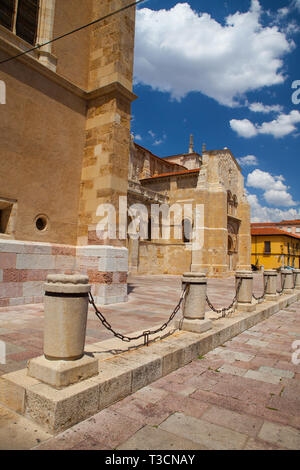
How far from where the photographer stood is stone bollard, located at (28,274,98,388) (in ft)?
9.08

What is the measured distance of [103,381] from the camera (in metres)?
2.85

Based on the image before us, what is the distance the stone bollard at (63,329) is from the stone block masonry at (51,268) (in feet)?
14.9

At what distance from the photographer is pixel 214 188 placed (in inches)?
1030

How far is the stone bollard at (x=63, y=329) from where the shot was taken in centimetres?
277

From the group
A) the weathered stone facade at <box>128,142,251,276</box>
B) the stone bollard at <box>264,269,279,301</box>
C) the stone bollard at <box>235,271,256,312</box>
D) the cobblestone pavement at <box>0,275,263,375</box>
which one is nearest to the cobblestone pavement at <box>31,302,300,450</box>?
the cobblestone pavement at <box>0,275,263,375</box>

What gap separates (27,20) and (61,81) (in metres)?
1.51

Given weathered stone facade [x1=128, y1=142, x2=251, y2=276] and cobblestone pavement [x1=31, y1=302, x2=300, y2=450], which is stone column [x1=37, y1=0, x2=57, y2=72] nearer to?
cobblestone pavement [x1=31, y1=302, x2=300, y2=450]

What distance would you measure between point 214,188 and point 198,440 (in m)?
24.9

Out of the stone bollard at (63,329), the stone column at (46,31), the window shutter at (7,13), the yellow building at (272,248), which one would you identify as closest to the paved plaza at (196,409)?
the stone bollard at (63,329)

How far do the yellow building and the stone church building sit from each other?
1582 inches

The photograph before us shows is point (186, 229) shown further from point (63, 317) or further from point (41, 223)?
point (63, 317)
